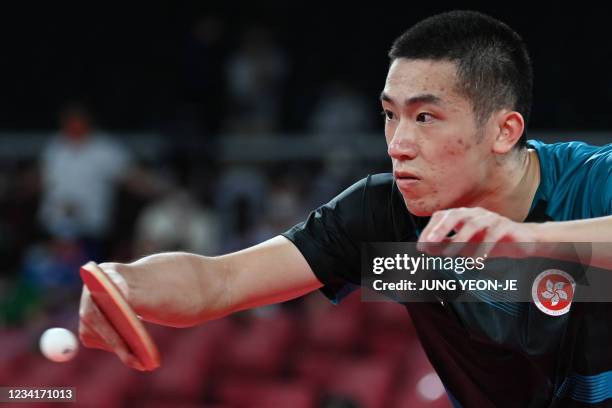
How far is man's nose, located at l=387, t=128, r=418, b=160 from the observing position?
10.2ft

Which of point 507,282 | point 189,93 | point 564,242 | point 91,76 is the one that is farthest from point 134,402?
point 91,76

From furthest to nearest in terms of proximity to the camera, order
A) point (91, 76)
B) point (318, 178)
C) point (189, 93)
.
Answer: point (91, 76), point (189, 93), point (318, 178)

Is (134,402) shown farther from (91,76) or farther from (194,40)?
(91,76)

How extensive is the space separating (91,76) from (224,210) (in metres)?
3.19

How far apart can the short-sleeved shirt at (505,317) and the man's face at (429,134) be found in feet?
0.90

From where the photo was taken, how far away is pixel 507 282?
3350 mm

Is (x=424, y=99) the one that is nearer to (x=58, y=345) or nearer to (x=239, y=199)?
(x=58, y=345)

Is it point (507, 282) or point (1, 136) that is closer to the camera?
point (507, 282)

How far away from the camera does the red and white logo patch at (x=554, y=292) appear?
3.22 meters

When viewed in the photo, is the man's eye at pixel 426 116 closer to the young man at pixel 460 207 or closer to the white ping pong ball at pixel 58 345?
the young man at pixel 460 207

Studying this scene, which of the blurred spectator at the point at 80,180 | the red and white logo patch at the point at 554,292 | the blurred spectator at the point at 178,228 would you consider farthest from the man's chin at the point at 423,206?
the blurred spectator at the point at 80,180

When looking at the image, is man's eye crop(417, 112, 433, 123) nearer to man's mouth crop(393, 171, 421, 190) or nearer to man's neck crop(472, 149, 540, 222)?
man's mouth crop(393, 171, 421, 190)

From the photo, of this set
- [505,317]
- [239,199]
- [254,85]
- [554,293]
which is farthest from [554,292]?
[254,85]

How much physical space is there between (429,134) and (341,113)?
7.17 m
